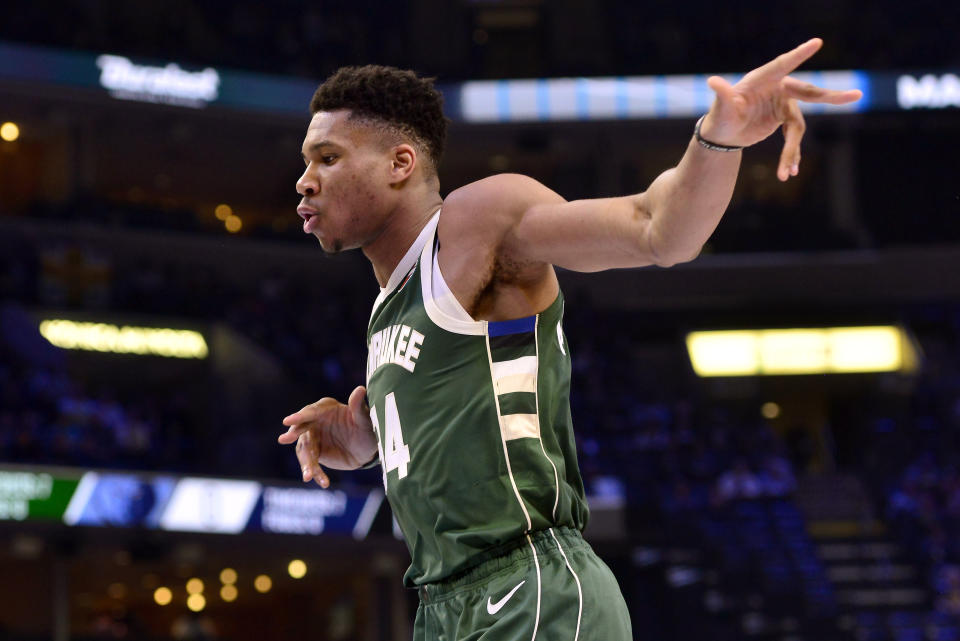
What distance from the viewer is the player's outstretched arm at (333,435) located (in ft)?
11.3

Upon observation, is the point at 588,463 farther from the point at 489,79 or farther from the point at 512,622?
the point at 512,622

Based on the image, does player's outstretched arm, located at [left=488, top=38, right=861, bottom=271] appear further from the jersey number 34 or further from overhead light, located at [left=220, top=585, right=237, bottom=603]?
overhead light, located at [left=220, top=585, right=237, bottom=603]

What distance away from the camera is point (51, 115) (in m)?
22.3

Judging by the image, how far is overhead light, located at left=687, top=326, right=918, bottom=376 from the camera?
24.5 metres

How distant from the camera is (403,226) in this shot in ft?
10.1

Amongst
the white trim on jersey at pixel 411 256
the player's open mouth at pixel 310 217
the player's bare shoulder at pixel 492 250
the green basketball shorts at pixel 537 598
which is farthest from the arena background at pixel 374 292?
the player's bare shoulder at pixel 492 250

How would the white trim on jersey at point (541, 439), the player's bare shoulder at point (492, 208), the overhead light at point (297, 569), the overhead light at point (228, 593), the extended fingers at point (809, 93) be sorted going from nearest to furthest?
the extended fingers at point (809, 93)
the player's bare shoulder at point (492, 208)
the white trim on jersey at point (541, 439)
the overhead light at point (297, 569)
the overhead light at point (228, 593)

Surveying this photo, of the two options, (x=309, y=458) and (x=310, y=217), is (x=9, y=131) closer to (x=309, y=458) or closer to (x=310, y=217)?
(x=309, y=458)

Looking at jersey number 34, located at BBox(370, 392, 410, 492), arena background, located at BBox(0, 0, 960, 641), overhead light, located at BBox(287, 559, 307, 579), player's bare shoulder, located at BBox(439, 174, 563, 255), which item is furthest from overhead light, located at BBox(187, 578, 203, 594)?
player's bare shoulder, located at BBox(439, 174, 563, 255)

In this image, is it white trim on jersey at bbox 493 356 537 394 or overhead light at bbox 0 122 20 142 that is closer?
white trim on jersey at bbox 493 356 537 394

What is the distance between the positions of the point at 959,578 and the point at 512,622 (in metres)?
14.8

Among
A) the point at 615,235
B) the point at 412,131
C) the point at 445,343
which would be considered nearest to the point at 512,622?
the point at 445,343

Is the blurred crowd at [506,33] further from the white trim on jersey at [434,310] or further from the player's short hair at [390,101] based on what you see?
the white trim on jersey at [434,310]

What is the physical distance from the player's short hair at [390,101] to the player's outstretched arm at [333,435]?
2.31 ft
